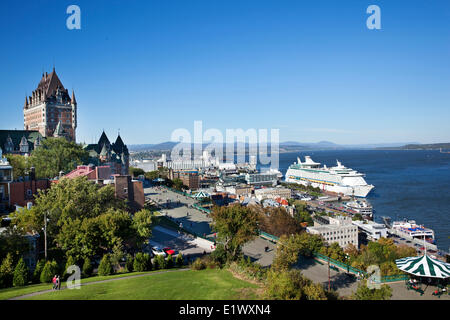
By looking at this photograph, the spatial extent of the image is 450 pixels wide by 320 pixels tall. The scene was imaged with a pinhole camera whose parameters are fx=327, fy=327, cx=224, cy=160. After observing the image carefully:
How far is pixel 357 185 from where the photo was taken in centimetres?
9094

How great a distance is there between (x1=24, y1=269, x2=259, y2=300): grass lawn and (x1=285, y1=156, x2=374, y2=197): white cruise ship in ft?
252

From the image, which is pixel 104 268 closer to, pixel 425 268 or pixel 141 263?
pixel 141 263

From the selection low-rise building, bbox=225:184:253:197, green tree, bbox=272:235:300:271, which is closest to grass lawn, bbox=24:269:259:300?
green tree, bbox=272:235:300:271

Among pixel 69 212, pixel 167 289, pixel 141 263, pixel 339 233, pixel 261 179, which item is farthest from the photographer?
pixel 261 179

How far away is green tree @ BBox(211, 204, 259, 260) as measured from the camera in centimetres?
2494

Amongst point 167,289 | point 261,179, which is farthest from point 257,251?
point 261,179

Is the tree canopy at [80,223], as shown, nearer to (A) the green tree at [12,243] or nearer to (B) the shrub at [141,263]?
(A) the green tree at [12,243]

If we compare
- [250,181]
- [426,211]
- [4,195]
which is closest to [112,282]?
[4,195]

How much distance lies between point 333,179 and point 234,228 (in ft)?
271

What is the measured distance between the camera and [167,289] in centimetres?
1662

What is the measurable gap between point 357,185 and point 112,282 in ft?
278

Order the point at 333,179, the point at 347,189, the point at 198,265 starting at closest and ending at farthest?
the point at 198,265
the point at 347,189
the point at 333,179

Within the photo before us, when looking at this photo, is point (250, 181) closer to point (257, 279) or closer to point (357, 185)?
point (357, 185)

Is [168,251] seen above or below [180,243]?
above
